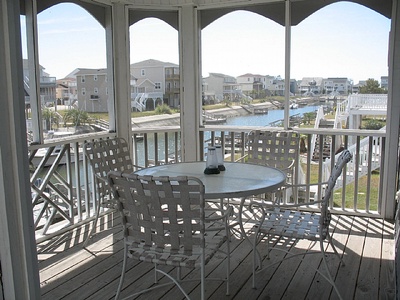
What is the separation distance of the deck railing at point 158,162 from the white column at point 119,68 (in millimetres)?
195

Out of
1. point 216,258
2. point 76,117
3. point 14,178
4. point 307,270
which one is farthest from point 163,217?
point 76,117

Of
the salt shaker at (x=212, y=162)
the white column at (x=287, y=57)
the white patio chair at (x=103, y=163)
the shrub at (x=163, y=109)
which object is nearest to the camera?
the salt shaker at (x=212, y=162)

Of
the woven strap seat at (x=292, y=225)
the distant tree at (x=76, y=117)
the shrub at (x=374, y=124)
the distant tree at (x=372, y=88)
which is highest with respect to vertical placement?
the distant tree at (x=372, y=88)

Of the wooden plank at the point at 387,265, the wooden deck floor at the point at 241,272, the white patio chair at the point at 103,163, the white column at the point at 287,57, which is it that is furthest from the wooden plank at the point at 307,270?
the white patio chair at the point at 103,163

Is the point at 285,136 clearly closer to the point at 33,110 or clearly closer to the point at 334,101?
the point at 334,101

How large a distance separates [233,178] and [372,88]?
2275mm

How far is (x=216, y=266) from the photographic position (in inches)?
130

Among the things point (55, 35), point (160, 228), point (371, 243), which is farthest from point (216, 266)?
point (55, 35)

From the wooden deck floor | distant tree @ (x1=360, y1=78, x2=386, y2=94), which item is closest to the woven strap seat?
the wooden deck floor

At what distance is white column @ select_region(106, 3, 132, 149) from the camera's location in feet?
15.5

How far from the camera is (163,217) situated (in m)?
2.27

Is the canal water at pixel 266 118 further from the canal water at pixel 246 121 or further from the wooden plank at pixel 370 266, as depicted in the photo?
the wooden plank at pixel 370 266

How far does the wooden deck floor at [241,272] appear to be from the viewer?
2.86 meters

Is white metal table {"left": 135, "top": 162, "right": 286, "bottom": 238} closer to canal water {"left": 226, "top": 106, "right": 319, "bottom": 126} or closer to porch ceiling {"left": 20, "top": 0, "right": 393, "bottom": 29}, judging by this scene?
canal water {"left": 226, "top": 106, "right": 319, "bottom": 126}
